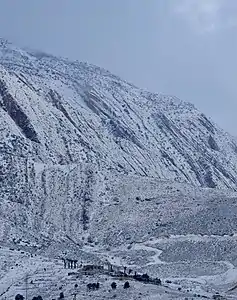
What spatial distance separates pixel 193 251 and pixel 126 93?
69.1 m

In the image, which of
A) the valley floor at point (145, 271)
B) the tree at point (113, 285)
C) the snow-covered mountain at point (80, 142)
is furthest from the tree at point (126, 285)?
the snow-covered mountain at point (80, 142)

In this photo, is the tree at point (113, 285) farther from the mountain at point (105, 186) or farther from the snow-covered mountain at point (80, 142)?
the snow-covered mountain at point (80, 142)

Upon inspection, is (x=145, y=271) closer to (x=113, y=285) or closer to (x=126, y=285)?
(x=113, y=285)

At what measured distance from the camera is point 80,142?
107188 millimetres

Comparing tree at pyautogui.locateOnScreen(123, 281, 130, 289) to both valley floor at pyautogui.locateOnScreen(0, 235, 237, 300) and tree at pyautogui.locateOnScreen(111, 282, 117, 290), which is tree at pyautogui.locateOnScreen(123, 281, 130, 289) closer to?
valley floor at pyautogui.locateOnScreen(0, 235, 237, 300)

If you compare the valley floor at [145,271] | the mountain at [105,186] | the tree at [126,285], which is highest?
the mountain at [105,186]

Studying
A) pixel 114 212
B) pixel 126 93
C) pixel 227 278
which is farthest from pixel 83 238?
pixel 126 93

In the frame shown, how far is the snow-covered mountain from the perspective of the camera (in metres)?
87.4

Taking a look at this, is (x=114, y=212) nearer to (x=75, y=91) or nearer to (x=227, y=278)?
(x=227, y=278)

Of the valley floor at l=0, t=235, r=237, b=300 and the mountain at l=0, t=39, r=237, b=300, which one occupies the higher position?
the mountain at l=0, t=39, r=237, b=300

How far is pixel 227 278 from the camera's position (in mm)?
62469

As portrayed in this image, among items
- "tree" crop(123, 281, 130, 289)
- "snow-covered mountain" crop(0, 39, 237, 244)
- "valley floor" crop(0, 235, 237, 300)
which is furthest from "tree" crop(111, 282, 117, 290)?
"snow-covered mountain" crop(0, 39, 237, 244)

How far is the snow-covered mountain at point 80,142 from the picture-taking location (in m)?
87.4

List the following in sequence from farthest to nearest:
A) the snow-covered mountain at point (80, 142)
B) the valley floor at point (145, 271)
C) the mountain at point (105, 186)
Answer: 1. the snow-covered mountain at point (80, 142)
2. the mountain at point (105, 186)
3. the valley floor at point (145, 271)
